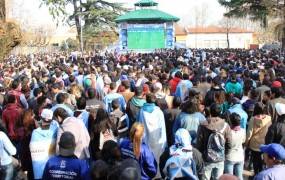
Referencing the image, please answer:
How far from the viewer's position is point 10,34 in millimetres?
8445

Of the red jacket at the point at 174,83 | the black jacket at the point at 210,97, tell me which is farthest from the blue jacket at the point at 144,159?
the red jacket at the point at 174,83

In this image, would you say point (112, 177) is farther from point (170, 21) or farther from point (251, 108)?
point (170, 21)

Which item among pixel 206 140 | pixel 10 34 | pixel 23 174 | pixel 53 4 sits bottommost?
pixel 23 174

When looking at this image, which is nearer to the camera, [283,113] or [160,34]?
[283,113]

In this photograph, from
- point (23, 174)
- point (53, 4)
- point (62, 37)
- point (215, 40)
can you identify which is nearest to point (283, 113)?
point (23, 174)

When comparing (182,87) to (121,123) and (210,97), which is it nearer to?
(210,97)

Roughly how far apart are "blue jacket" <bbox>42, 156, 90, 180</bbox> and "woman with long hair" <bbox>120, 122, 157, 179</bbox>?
0.76 m

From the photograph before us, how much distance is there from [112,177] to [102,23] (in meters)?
43.1

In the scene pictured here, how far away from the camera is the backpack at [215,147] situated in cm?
520

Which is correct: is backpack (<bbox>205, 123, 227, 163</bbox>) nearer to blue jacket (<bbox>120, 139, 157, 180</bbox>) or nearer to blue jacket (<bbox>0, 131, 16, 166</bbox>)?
blue jacket (<bbox>120, 139, 157, 180</bbox>)

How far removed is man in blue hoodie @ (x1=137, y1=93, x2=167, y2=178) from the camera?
20.6 feet

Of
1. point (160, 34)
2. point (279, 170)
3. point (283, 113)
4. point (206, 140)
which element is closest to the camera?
point (279, 170)

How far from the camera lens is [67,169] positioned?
12.8ft

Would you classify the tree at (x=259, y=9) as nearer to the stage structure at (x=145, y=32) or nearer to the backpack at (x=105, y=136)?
the stage structure at (x=145, y=32)
